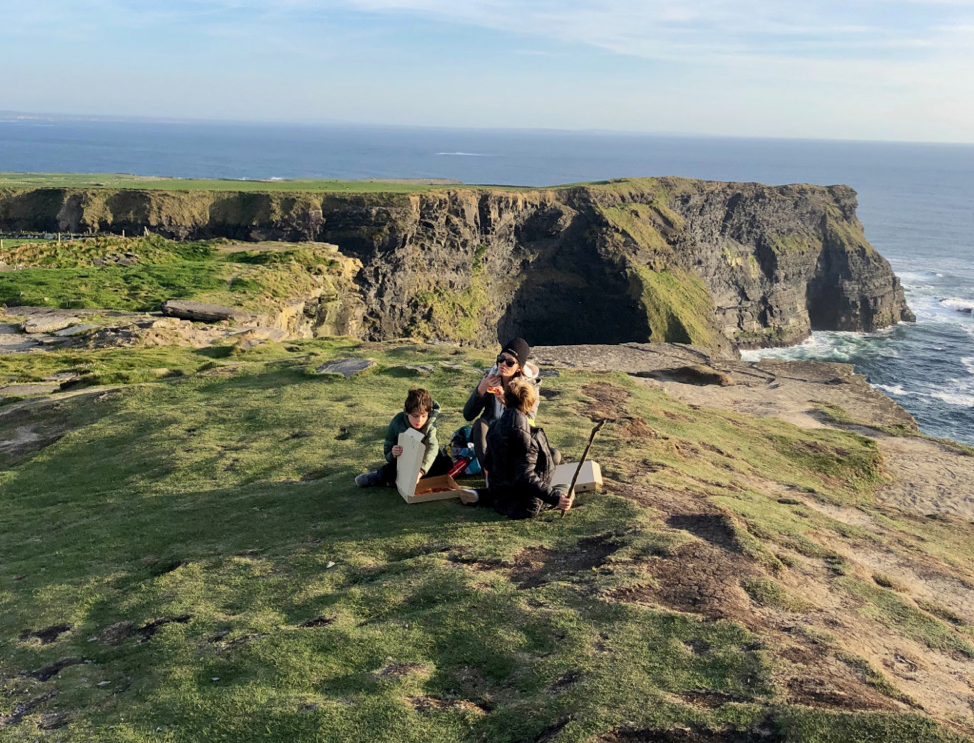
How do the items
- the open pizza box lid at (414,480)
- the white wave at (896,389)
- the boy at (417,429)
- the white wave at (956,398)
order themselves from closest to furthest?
the open pizza box lid at (414,480) → the boy at (417,429) → the white wave at (956,398) → the white wave at (896,389)

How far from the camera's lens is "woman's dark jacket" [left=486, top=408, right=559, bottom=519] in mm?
10938

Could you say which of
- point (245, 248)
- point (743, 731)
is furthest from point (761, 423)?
point (245, 248)

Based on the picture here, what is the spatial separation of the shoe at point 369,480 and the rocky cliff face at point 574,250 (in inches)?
1466

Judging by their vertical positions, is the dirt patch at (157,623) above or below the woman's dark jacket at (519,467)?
below

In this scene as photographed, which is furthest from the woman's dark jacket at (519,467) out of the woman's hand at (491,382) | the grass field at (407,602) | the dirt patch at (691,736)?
the dirt patch at (691,736)

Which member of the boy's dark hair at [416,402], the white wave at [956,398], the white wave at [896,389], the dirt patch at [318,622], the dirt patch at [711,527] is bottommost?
the white wave at [896,389]

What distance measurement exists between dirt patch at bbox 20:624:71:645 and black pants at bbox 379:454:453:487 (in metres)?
5.47

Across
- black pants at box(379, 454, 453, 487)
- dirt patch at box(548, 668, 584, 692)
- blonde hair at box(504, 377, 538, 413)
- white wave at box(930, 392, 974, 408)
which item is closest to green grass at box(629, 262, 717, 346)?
white wave at box(930, 392, 974, 408)

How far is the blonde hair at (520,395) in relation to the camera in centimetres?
1076

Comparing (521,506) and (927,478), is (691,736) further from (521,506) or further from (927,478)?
(927,478)

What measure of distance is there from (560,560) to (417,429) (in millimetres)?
3537

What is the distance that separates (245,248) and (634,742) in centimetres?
5165

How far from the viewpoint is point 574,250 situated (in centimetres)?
8431

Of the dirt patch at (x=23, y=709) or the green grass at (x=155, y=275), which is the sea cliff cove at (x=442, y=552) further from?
the green grass at (x=155, y=275)
